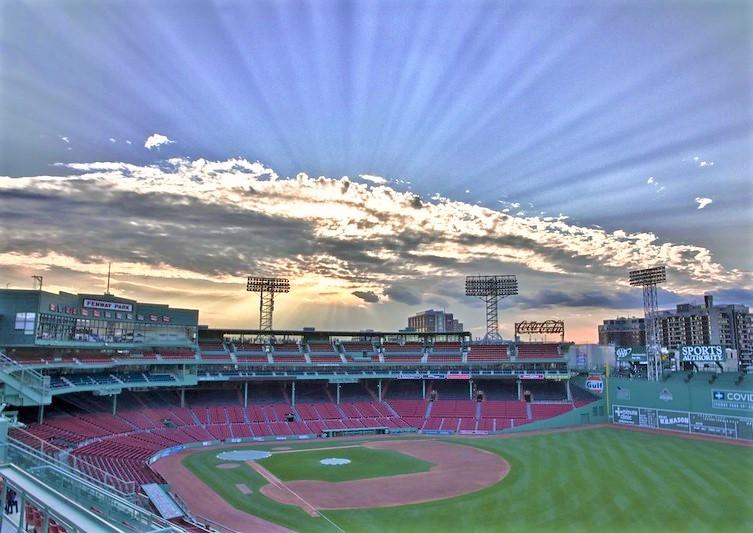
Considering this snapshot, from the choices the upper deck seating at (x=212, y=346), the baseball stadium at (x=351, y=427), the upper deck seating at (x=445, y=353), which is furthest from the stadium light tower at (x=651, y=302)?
the upper deck seating at (x=212, y=346)

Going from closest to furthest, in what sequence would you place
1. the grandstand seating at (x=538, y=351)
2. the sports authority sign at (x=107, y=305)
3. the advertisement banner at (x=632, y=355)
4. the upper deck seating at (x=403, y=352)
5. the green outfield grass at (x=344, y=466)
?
the green outfield grass at (x=344, y=466)
the sports authority sign at (x=107, y=305)
the advertisement banner at (x=632, y=355)
the grandstand seating at (x=538, y=351)
the upper deck seating at (x=403, y=352)

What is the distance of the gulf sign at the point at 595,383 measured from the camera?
63.8 meters

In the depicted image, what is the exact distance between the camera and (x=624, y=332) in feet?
498

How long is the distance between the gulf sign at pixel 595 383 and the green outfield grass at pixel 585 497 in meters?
17.4

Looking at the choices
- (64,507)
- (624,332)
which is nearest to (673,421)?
(64,507)

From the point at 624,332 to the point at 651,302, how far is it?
9922cm

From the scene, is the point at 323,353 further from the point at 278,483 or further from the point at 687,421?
the point at 687,421

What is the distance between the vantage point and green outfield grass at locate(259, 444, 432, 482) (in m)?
38.8

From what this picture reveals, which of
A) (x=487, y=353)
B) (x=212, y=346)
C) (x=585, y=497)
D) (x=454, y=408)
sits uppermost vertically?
(x=212, y=346)

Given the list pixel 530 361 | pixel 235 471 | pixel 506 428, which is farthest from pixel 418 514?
pixel 530 361

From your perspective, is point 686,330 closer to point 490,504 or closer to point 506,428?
point 506,428

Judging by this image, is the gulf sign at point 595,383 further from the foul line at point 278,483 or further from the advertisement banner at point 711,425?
the foul line at point 278,483

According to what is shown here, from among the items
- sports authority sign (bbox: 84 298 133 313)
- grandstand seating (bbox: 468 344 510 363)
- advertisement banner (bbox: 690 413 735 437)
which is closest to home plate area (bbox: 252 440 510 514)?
advertisement banner (bbox: 690 413 735 437)

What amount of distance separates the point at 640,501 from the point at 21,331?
46294 mm
